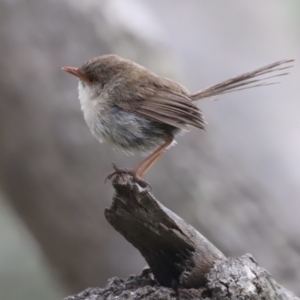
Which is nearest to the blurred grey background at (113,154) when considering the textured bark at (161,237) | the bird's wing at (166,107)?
the bird's wing at (166,107)

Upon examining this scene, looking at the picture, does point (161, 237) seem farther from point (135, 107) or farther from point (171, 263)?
point (135, 107)

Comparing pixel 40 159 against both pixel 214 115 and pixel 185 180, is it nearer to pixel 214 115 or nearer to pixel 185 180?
pixel 185 180

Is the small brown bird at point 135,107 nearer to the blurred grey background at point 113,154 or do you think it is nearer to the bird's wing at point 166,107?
the bird's wing at point 166,107

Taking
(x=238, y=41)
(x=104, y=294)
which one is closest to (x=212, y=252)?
(x=104, y=294)

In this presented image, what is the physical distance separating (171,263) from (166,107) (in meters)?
1.21

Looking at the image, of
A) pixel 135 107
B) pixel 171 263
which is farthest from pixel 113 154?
pixel 171 263

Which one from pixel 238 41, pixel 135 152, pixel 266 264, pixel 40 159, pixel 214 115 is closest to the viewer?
pixel 135 152

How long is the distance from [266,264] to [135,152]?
199cm

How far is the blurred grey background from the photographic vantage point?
5.10 meters

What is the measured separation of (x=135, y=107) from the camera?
3.70m

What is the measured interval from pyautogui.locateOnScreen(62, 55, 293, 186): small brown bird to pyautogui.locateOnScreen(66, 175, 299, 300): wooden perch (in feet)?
2.24

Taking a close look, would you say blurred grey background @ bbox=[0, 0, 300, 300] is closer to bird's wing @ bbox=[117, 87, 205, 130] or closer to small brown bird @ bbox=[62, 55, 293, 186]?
small brown bird @ bbox=[62, 55, 293, 186]

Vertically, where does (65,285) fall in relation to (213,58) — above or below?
below

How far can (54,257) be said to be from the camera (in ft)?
17.6
